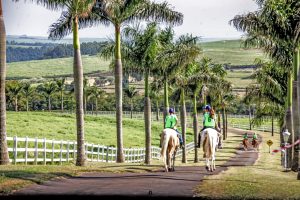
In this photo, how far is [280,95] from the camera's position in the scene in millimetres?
44938

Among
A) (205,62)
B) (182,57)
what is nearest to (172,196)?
(182,57)

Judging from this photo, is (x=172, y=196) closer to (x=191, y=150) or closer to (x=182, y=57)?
(x=182, y=57)

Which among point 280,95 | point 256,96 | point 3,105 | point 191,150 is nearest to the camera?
point 3,105

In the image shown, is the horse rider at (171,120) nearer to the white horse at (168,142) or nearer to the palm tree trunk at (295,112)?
the white horse at (168,142)

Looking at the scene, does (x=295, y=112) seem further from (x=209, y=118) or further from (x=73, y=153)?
(x=73, y=153)

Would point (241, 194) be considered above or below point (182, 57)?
below

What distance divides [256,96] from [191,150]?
2234 cm

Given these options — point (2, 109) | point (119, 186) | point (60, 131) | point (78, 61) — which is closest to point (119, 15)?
point (78, 61)

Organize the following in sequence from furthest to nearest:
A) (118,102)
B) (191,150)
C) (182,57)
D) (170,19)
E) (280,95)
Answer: (191,150), (280,95), (182,57), (170,19), (118,102)

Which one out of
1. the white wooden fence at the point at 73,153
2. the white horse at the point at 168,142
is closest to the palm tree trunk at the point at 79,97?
the white wooden fence at the point at 73,153

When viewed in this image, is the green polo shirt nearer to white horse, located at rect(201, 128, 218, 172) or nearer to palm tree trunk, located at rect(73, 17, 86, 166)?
white horse, located at rect(201, 128, 218, 172)

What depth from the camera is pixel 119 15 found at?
33.8 m

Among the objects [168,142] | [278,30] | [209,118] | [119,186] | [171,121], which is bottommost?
[119,186]

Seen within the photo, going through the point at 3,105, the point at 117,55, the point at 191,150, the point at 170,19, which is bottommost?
the point at 191,150
